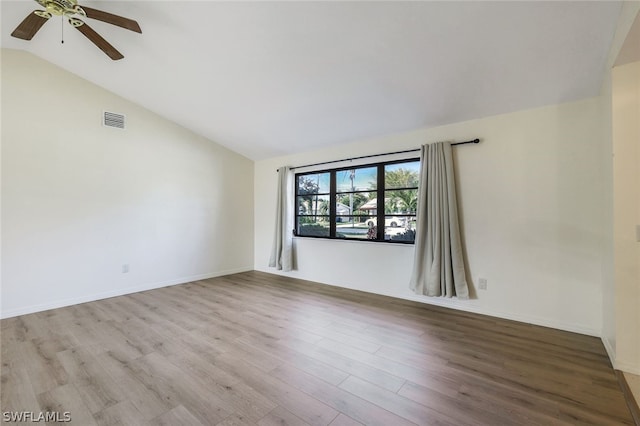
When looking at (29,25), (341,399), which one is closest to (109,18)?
(29,25)

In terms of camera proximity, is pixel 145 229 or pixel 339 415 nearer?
pixel 339 415

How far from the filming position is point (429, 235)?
11.3ft

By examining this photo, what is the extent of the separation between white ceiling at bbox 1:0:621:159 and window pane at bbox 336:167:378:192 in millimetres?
594

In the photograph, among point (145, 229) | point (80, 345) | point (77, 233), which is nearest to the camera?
point (80, 345)

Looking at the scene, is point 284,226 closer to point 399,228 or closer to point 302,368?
point 399,228

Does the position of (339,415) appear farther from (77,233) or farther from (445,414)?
(77,233)

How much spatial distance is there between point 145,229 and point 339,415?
404 centimetres

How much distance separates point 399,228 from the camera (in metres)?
3.93

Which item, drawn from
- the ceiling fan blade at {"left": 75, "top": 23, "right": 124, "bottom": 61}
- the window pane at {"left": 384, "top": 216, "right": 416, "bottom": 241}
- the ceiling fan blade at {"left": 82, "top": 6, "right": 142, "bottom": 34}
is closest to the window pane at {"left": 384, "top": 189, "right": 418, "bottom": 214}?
the window pane at {"left": 384, "top": 216, "right": 416, "bottom": 241}

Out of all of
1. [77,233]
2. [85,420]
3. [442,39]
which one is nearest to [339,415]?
[85,420]

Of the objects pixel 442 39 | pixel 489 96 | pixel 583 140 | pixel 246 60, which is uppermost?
pixel 246 60

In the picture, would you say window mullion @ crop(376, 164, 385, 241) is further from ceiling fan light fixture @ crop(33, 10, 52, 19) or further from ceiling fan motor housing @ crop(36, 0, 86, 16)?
ceiling fan light fixture @ crop(33, 10, 52, 19)

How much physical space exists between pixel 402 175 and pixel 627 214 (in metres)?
2.27

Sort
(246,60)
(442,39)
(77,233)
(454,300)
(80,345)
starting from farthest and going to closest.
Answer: (77,233), (454,300), (246,60), (80,345), (442,39)
